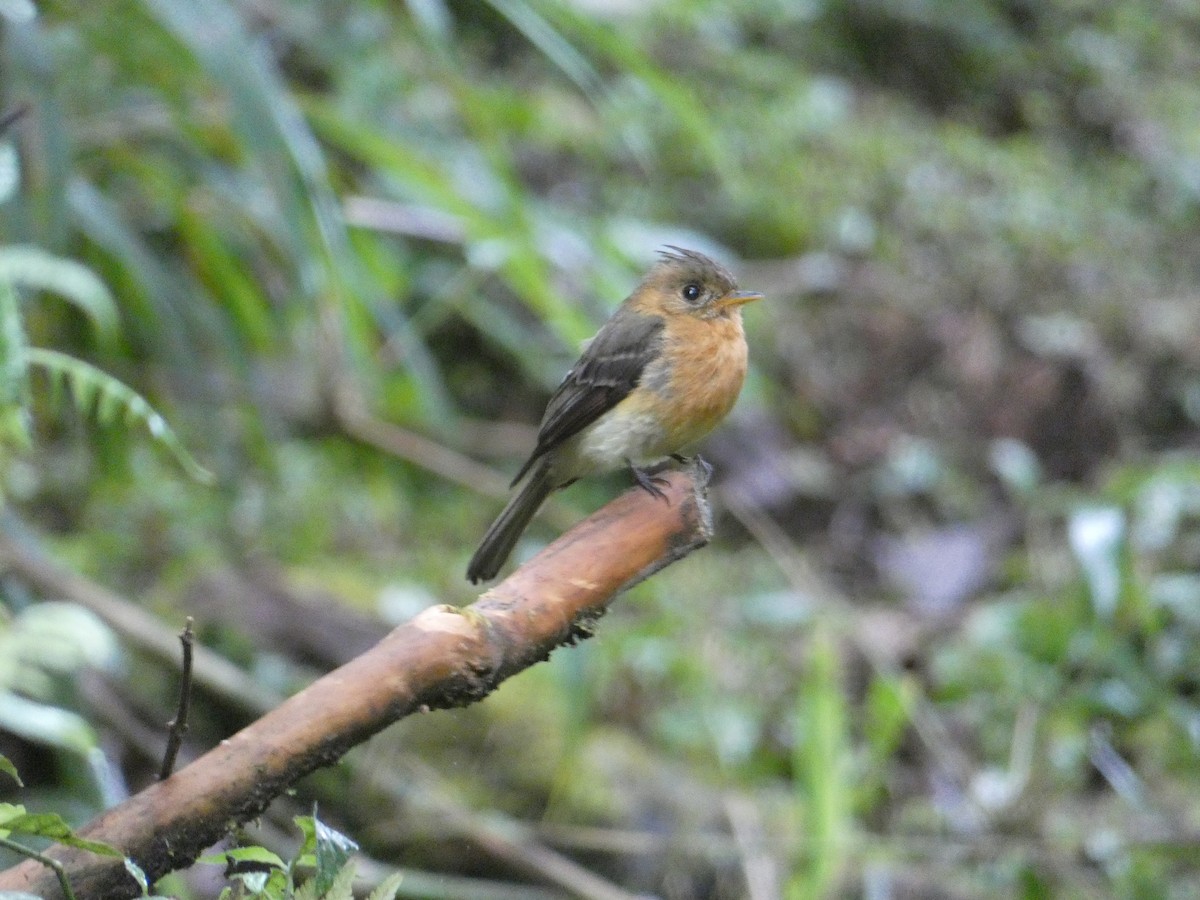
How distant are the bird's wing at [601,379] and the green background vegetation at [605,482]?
0.48 m

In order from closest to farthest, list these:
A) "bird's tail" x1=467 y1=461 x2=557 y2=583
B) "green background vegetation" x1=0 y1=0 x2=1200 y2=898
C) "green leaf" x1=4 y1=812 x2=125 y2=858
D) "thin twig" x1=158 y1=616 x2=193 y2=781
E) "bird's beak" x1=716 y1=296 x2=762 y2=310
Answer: "green leaf" x1=4 y1=812 x2=125 y2=858, "thin twig" x1=158 y1=616 x2=193 y2=781, "bird's tail" x1=467 y1=461 x2=557 y2=583, "bird's beak" x1=716 y1=296 x2=762 y2=310, "green background vegetation" x1=0 y1=0 x2=1200 y2=898

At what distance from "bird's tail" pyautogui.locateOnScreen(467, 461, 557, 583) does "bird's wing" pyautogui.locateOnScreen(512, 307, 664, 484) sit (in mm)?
55

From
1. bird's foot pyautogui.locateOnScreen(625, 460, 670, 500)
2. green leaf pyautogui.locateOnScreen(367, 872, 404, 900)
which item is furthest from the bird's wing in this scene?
green leaf pyautogui.locateOnScreen(367, 872, 404, 900)

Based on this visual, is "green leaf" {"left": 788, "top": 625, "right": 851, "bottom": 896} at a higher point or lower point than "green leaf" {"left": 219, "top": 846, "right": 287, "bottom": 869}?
lower

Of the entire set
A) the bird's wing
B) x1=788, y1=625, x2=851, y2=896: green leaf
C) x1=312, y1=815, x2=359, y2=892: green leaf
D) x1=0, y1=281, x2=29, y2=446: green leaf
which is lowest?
x1=788, y1=625, x2=851, y2=896: green leaf

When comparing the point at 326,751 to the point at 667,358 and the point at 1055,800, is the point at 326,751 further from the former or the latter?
the point at 1055,800

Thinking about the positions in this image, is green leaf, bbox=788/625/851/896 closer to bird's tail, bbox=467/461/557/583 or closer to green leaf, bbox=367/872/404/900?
bird's tail, bbox=467/461/557/583

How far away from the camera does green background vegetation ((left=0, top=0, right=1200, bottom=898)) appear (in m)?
3.51

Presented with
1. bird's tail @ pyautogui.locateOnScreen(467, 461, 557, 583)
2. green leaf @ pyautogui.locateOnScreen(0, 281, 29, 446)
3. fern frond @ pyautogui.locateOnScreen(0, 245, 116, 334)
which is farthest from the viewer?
bird's tail @ pyautogui.locateOnScreen(467, 461, 557, 583)

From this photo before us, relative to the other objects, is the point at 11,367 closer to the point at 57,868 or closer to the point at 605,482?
the point at 57,868

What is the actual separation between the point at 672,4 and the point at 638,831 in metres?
4.87

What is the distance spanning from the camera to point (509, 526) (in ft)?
10.3

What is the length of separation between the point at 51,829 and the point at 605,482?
477cm

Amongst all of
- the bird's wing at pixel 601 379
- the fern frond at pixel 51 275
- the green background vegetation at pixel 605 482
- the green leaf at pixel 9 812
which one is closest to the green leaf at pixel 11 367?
the green background vegetation at pixel 605 482
